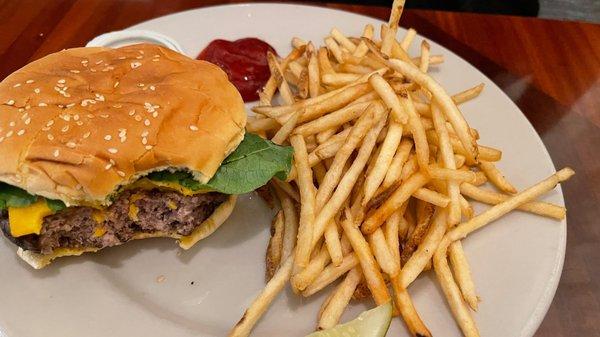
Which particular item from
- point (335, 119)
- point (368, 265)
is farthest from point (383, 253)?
point (335, 119)

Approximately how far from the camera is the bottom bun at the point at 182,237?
1.84m

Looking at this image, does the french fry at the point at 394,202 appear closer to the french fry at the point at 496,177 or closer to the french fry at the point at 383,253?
the french fry at the point at 383,253

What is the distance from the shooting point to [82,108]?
5.90 ft

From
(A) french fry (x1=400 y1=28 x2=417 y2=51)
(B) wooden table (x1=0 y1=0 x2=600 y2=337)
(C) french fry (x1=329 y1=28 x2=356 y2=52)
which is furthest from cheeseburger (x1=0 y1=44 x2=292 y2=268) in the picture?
(B) wooden table (x1=0 y1=0 x2=600 y2=337)

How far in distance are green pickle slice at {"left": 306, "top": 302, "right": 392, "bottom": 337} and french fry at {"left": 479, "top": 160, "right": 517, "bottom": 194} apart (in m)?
0.74

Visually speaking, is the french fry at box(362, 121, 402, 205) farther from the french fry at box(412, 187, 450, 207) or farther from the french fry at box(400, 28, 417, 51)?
the french fry at box(400, 28, 417, 51)

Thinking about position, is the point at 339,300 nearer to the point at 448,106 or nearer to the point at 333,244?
the point at 333,244

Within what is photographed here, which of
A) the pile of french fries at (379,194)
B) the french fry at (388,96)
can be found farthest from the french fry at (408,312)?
the french fry at (388,96)

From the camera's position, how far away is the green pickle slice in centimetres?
154

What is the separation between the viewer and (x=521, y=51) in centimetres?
300

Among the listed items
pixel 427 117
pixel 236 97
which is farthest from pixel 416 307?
pixel 236 97

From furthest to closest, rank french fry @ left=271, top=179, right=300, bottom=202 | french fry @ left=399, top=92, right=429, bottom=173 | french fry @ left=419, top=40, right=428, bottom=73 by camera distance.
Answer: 1. french fry @ left=419, top=40, right=428, bottom=73
2. french fry @ left=271, top=179, right=300, bottom=202
3. french fry @ left=399, top=92, right=429, bottom=173

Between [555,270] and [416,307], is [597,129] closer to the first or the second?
[555,270]

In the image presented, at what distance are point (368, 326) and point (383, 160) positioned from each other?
539mm
